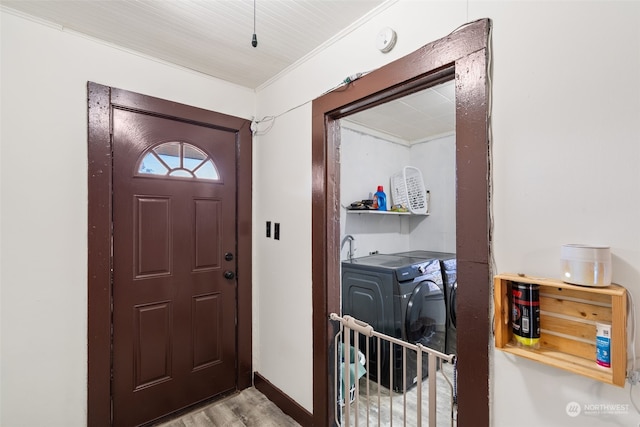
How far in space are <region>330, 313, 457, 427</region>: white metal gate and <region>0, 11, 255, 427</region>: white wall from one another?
4.97ft

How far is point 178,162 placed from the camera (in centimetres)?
205

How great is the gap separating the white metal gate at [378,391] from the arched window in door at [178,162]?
138cm

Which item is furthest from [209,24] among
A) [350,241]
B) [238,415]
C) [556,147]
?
[238,415]

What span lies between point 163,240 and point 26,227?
0.67m

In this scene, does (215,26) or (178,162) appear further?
(178,162)

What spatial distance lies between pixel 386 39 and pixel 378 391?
6.04 ft

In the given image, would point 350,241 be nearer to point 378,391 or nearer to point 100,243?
point 378,391

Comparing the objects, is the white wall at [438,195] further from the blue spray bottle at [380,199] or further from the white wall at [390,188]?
the blue spray bottle at [380,199]

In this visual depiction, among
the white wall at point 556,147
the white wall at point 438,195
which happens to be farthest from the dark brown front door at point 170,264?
the white wall at point 438,195

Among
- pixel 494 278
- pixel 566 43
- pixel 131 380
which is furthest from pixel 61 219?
pixel 566 43

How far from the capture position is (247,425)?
6.27ft

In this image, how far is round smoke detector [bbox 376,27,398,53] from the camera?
4.58 feet

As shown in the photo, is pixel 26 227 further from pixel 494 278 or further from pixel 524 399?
pixel 524 399

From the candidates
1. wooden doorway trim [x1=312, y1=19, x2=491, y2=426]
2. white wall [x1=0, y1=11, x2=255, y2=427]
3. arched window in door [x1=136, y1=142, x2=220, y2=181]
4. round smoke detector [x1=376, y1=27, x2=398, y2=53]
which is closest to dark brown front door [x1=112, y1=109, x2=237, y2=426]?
arched window in door [x1=136, y1=142, x2=220, y2=181]
